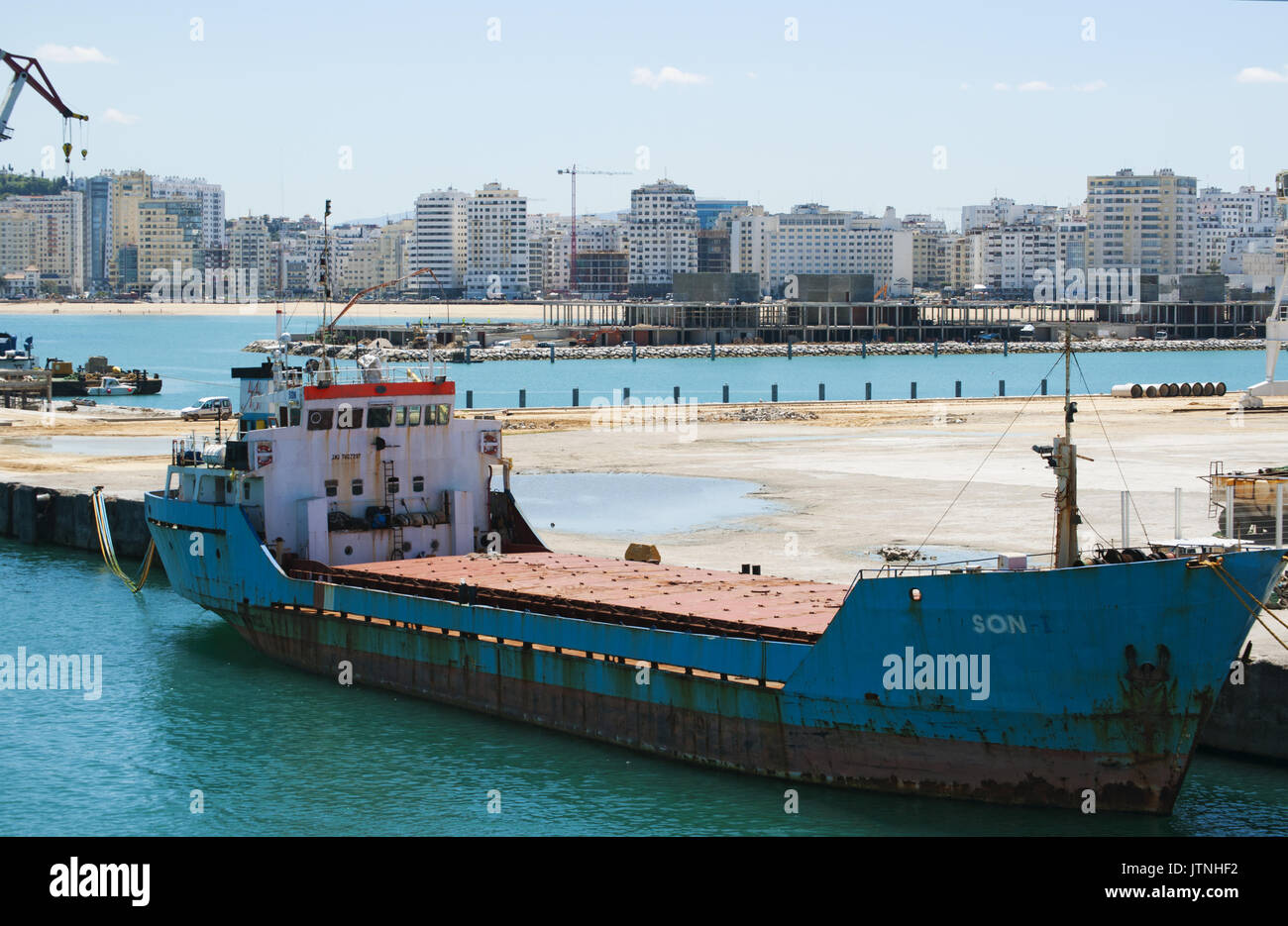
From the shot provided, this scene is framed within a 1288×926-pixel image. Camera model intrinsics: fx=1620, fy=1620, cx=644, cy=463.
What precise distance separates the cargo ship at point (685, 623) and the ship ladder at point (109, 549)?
7.14 m

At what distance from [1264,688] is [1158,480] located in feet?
97.9

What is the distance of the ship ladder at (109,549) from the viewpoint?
43.9 m

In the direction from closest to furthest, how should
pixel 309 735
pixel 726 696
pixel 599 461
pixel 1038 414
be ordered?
pixel 726 696 → pixel 309 735 → pixel 599 461 → pixel 1038 414

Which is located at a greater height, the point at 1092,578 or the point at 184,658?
the point at 1092,578

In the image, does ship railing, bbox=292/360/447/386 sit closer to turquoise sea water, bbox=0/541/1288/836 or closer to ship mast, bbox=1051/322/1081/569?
turquoise sea water, bbox=0/541/1288/836

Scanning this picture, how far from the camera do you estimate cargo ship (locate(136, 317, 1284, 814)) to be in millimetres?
22078

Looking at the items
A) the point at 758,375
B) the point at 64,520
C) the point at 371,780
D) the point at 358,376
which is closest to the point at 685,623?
the point at 371,780

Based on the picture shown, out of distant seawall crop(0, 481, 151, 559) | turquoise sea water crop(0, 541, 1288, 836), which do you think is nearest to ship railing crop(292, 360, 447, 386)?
turquoise sea water crop(0, 541, 1288, 836)

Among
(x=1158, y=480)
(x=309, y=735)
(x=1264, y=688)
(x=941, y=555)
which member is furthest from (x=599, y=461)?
(x=1264, y=688)

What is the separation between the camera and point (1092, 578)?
21703 millimetres

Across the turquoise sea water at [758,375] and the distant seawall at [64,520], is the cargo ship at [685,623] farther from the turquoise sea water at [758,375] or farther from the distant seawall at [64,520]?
the turquoise sea water at [758,375]
